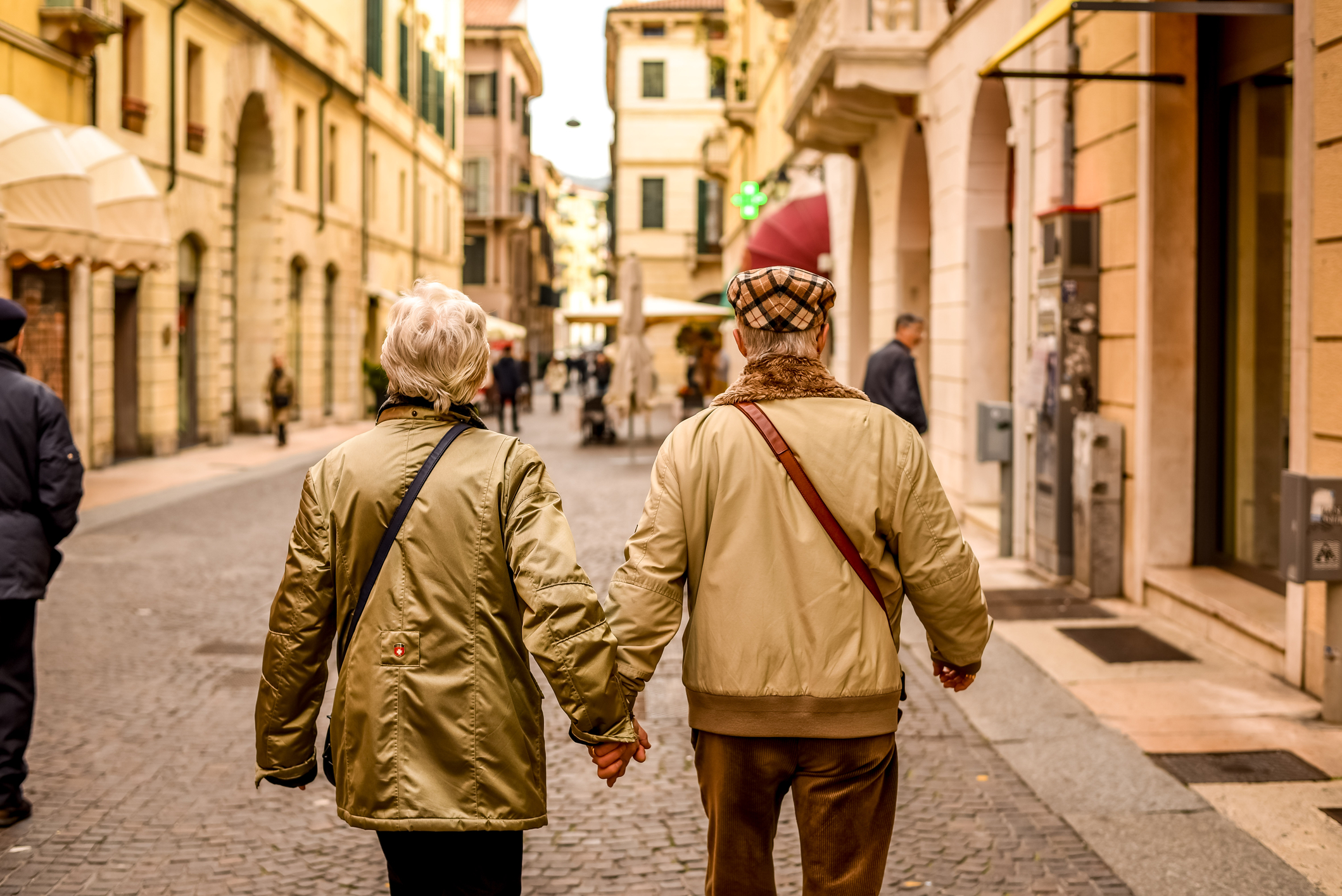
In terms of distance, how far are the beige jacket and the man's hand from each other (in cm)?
9

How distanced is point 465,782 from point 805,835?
28.6 inches

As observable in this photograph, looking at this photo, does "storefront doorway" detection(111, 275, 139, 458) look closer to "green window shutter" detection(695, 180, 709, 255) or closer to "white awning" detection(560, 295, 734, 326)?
"white awning" detection(560, 295, 734, 326)

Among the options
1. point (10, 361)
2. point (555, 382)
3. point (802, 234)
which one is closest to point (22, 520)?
point (10, 361)

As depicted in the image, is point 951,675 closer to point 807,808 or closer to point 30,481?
point 807,808

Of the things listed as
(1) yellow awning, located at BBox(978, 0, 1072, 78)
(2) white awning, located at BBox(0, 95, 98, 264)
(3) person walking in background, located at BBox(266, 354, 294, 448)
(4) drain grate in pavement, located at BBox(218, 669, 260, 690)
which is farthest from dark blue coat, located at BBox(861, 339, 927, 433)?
(3) person walking in background, located at BBox(266, 354, 294, 448)

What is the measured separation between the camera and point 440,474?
304 cm

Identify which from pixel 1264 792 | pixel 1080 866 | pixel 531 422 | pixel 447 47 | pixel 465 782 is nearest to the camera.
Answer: pixel 465 782

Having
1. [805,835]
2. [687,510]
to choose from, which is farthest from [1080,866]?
[687,510]

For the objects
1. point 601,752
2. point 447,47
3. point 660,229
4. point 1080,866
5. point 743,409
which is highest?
point 447,47

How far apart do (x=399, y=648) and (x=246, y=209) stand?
1009 inches

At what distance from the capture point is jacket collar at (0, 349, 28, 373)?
16.8 ft

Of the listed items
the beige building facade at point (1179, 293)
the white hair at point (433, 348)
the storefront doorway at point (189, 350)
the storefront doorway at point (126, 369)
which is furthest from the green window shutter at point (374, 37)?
the white hair at point (433, 348)

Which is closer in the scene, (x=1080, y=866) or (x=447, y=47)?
(x=1080, y=866)

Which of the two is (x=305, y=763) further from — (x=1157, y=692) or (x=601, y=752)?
(x=1157, y=692)
